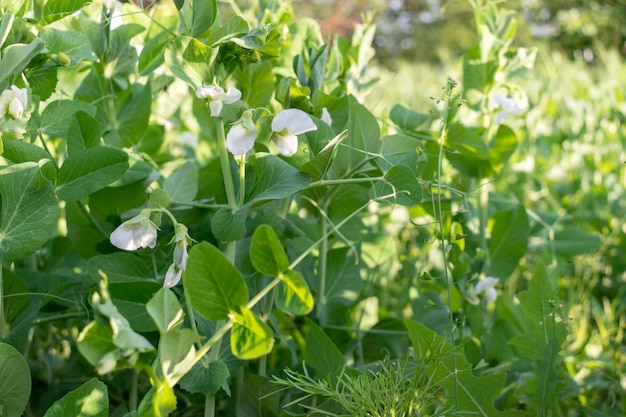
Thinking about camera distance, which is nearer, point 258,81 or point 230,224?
point 230,224

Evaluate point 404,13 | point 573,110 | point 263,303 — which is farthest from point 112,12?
point 404,13

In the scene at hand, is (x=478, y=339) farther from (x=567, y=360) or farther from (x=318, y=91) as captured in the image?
(x=318, y=91)

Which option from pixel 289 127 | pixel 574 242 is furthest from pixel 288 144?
pixel 574 242

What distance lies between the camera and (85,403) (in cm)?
57

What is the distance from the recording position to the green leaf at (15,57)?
1.93 ft

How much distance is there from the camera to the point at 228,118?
→ 63 centimetres

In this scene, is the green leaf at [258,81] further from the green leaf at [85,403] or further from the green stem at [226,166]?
the green leaf at [85,403]

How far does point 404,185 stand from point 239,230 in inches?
6.4

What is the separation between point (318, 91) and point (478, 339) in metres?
0.42

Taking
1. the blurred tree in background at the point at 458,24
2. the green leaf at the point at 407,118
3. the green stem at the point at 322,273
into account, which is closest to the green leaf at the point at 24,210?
the green stem at the point at 322,273

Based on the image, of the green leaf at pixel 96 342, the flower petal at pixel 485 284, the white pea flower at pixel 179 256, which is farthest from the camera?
the flower petal at pixel 485 284

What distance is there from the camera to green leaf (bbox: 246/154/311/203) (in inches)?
25.2

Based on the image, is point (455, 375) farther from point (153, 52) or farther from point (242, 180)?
point (153, 52)

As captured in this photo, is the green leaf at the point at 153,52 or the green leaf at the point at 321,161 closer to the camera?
the green leaf at the point at 321,161
